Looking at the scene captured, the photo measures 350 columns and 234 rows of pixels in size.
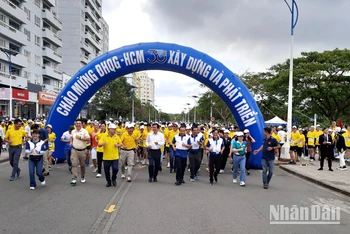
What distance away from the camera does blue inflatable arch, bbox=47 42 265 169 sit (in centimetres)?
1447

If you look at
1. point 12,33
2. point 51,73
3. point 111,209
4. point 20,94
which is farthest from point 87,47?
point 111,209

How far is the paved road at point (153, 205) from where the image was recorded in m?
5.87

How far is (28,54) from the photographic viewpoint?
141ft

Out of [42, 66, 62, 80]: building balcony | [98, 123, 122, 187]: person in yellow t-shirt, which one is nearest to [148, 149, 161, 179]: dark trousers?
[98, 123, 122, 187]: person in yellow t-shirt

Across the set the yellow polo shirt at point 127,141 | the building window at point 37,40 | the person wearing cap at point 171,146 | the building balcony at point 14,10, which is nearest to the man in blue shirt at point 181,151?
the yellow polo shirt at point 127,141

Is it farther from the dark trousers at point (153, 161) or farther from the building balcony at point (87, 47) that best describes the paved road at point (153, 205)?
the building balcony at point (87, 47)

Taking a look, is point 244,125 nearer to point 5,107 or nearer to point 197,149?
point 197,149

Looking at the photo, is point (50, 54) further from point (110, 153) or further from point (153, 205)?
point (153, 205)

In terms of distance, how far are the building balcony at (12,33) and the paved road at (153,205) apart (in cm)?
2888

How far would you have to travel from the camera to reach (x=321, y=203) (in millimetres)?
8242

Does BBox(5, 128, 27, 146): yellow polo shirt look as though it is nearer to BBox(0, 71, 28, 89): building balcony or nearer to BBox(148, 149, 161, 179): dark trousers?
BBox(148, 149, 161, 179): dark trousers

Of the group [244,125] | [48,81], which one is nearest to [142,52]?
[244,125]

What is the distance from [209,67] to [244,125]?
2844 millimetres

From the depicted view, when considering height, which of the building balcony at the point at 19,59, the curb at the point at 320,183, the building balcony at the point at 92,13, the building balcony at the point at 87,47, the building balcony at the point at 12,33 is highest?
the building balcony at the point at 92,13
